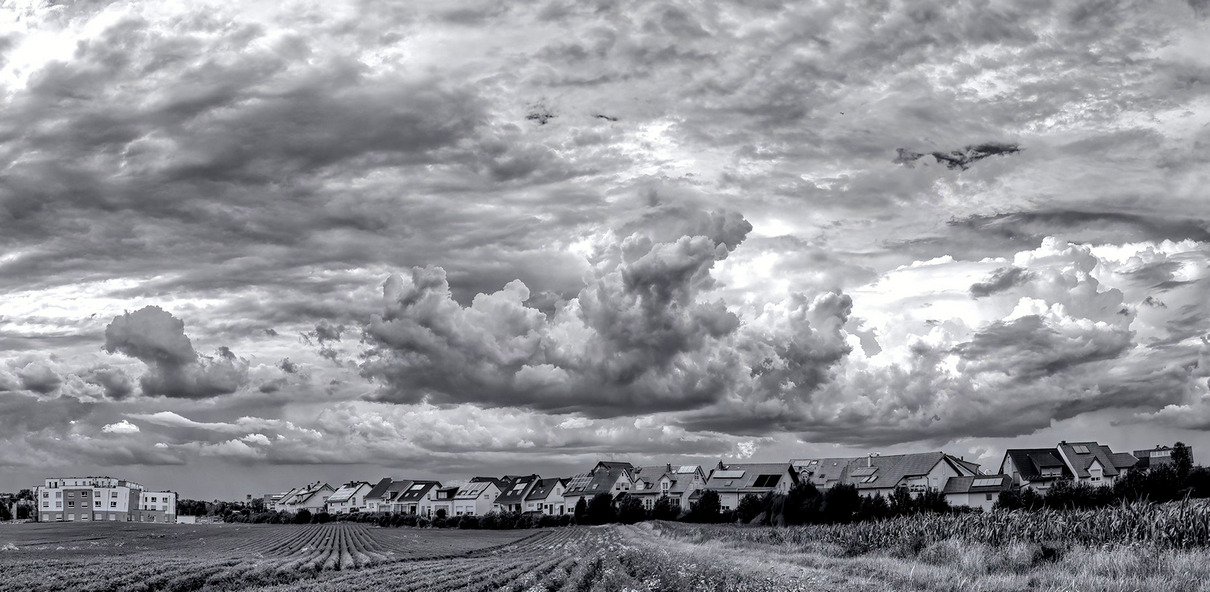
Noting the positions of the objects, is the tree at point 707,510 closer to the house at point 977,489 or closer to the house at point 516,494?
the house at point 977,489

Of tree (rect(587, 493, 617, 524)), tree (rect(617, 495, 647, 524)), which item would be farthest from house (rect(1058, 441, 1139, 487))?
tree (rect(587, 493, 617, 524))

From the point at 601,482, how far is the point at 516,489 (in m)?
26.3

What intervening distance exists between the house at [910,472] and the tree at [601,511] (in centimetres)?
3188

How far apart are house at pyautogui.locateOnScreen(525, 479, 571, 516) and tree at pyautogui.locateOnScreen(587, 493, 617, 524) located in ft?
125

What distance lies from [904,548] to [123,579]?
31765 millimetres

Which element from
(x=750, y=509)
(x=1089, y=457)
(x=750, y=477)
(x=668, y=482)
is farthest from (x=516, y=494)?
(x=1089, y=457)

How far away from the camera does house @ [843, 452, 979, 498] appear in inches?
5133

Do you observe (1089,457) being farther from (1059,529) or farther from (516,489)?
(1059,529)

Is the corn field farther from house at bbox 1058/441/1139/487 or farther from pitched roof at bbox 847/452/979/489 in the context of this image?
house at bbox 1058/441/1139/487

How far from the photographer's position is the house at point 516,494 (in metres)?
179

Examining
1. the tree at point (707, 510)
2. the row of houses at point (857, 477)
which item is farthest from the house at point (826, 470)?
the tree at point (707, 510)

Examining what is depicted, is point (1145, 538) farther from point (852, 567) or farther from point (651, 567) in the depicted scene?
point (651, 567)

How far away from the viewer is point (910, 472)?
436 feet

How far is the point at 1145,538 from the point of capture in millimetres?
32500
